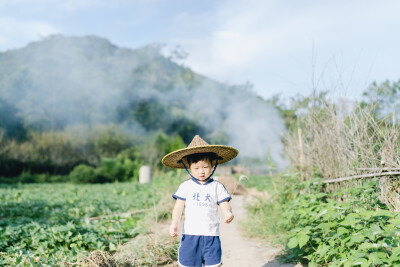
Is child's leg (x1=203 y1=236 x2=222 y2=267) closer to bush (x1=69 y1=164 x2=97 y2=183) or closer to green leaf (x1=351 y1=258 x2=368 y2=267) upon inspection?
green leaf (x1=351 y1=258 x2=368 y2=267)

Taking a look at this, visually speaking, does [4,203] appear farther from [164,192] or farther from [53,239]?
[53,239]

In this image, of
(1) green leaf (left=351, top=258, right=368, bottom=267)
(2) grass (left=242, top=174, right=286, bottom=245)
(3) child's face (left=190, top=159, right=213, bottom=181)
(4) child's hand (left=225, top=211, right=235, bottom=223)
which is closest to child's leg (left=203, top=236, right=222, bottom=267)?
(4) child's hand (left=225, top=211, right=235, bottom=223)

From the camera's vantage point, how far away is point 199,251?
109 inches

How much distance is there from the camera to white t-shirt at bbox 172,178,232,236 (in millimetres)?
2768

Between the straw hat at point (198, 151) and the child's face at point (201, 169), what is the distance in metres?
0.10

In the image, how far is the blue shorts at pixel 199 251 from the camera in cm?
272

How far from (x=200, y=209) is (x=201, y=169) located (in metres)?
0.32

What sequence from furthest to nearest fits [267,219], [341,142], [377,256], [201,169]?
A: [267,219] → [341,142] → [201,169] → [377,256]

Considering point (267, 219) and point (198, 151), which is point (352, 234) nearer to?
point (198, 151)

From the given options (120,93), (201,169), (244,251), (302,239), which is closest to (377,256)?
(302,239)

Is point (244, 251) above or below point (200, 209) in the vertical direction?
below

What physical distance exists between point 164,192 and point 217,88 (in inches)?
1186

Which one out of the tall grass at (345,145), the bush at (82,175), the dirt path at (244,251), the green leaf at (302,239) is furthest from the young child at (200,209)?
the bush at (82,175)

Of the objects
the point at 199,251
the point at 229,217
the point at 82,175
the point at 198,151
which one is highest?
the point at 198,151
